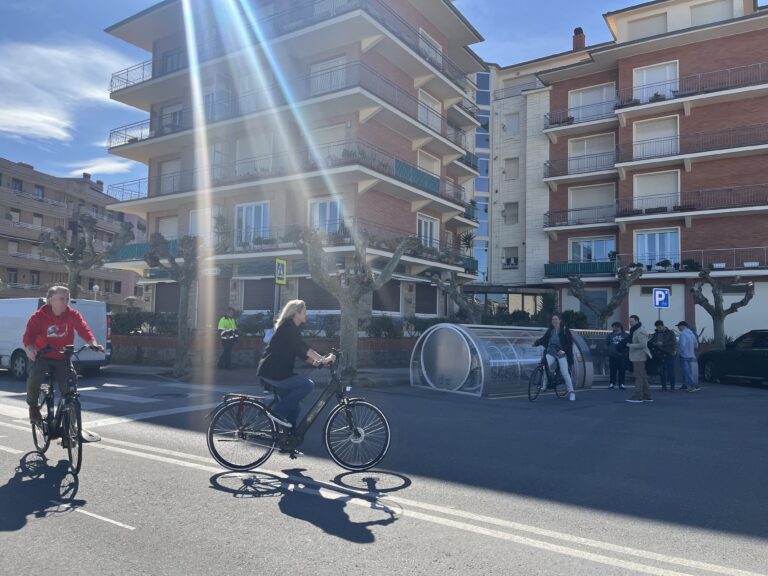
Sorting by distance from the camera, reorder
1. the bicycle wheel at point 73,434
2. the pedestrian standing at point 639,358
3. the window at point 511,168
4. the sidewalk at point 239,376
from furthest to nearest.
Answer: the window at point 511,168
the sidewalk at point 239,376
the pedestrian standing at point 639,358
the bicycle wheel at point 73,434

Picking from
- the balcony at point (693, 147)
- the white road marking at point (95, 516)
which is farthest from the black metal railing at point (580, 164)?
the white road marking at point (95, 516)

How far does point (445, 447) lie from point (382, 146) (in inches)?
917

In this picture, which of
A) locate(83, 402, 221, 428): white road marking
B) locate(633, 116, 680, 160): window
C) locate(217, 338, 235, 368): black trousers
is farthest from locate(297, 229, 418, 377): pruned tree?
locate(633, 116, 680, 160): window

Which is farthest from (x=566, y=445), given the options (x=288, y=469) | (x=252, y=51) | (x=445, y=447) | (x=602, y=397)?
(x=252, y=51)

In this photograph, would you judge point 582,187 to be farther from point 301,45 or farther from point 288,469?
point 288,469

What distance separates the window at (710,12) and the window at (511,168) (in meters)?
13.3

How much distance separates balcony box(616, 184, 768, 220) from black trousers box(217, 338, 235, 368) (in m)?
24.6

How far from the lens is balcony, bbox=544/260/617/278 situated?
35.5 m

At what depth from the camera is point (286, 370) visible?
6.29 metres

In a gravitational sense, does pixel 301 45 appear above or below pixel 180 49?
below

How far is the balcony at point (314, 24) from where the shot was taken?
1070 inches

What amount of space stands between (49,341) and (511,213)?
128 ft

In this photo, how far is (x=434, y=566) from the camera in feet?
12.7

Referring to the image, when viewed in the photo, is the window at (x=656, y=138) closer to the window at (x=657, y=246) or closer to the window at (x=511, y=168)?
the window at (x=657, y=246)
